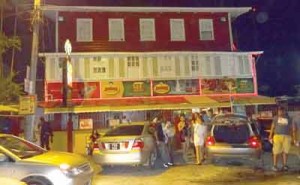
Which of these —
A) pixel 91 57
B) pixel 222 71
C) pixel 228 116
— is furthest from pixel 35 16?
pixel 222 71

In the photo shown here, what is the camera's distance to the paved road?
11719 millimetres

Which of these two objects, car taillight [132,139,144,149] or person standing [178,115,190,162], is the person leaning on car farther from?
person standing [178,115,190,162]

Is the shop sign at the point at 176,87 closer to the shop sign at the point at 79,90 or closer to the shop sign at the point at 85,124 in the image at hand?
the shop sign at the point at 79,90

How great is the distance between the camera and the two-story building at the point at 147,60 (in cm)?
2428

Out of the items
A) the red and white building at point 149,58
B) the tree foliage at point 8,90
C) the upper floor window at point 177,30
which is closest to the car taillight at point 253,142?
the red and white building at point 149,58

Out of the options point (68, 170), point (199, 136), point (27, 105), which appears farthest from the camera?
point (199, 136)

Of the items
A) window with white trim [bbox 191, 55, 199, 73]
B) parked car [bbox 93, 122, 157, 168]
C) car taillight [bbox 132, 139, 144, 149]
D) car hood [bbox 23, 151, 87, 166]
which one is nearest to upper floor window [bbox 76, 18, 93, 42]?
window with white trim [bbox 191, 55, 199, 73]

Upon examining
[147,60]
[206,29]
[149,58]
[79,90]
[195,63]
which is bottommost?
[79,90]

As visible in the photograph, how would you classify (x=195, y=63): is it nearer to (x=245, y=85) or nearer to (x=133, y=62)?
(x=245, y=85)

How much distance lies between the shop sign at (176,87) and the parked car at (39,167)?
52.1 ft

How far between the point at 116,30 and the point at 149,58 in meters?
2.78

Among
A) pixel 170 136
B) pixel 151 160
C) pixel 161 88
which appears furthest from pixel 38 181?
pixel 161 88

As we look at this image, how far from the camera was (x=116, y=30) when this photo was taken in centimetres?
2606

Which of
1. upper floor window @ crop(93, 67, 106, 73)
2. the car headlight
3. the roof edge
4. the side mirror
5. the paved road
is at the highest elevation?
the roof edge
